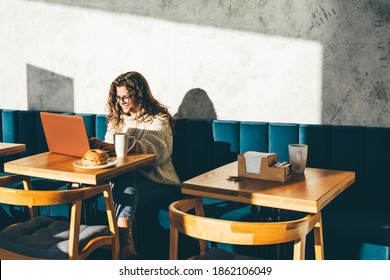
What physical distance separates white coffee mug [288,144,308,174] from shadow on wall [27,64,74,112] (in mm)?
2167

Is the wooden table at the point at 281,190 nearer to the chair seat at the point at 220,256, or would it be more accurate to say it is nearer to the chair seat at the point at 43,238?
the chair seat at the point at 220,256

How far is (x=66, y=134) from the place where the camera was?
97.6 inches

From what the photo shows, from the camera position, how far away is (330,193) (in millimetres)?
1921

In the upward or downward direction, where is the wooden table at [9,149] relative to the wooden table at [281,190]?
upward

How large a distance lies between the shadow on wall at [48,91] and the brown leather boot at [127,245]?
1623 mm

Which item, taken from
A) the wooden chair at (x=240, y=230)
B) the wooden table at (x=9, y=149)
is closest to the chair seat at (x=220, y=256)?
the wooden chair at (x=240, y=230)

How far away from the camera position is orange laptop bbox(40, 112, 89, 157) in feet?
7.80

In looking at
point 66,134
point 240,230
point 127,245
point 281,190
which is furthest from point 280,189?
point 66,134

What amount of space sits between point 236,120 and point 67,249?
5.03 feet

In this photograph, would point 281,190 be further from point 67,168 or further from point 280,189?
point 67,168

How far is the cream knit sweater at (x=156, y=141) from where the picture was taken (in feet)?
8.86

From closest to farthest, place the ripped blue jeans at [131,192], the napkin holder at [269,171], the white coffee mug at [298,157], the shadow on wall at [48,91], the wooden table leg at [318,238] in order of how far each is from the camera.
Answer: the wooden table leg at [318,238] < the napkin holder at [269,171] < the white coffee mug at [298,157] < the ripped blue jeans at [131,192] < the shadow on wall at [48,91]

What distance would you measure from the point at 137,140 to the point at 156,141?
119mm
